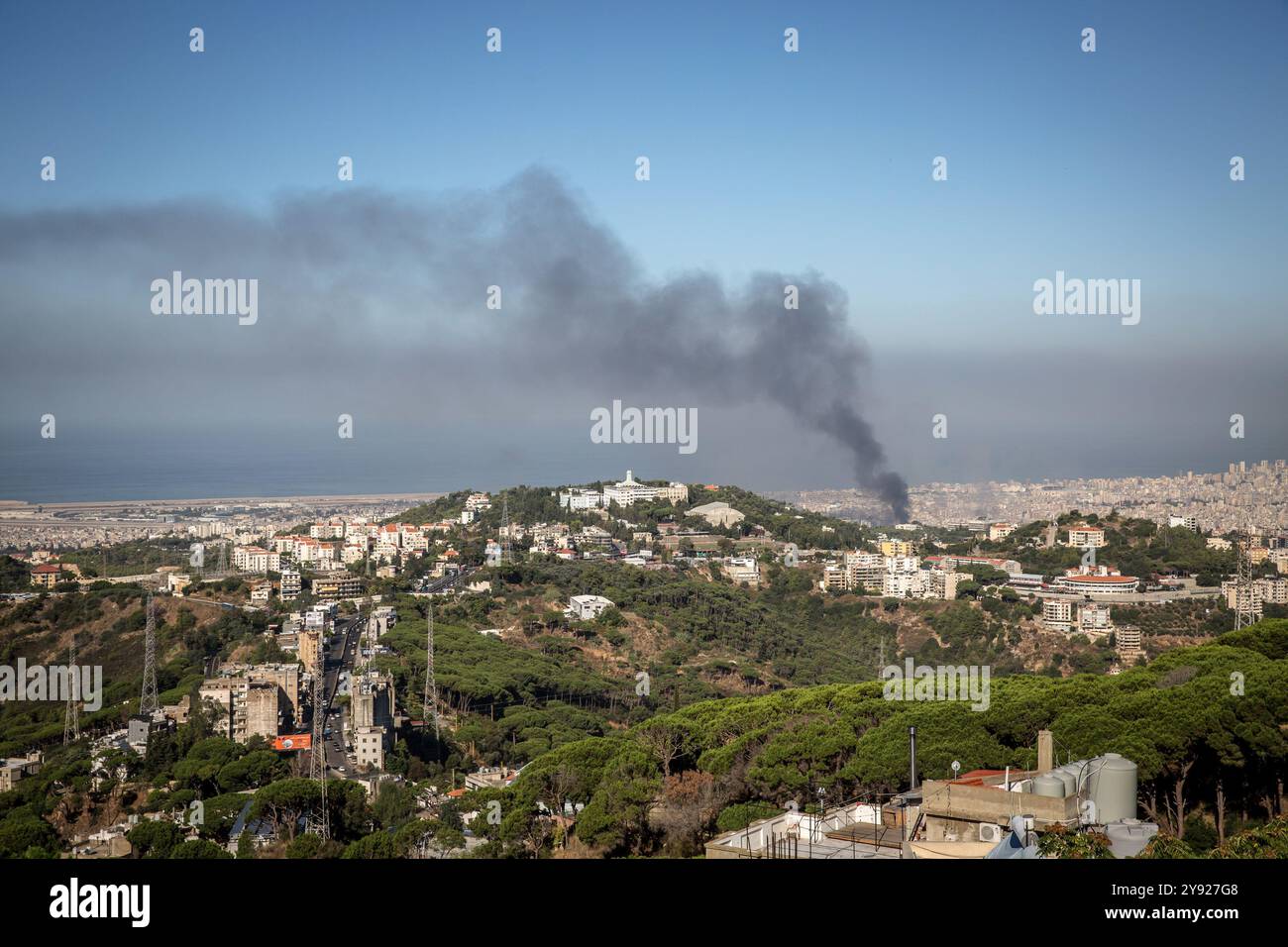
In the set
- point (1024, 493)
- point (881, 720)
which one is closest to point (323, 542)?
point (881, 720)

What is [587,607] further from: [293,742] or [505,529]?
[505,529]

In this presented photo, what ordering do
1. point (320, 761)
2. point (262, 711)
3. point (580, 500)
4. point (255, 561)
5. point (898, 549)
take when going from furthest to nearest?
point (580, 500) → point (255, 561) → point (898, 549) → point (262, 711) → point (320, 761)

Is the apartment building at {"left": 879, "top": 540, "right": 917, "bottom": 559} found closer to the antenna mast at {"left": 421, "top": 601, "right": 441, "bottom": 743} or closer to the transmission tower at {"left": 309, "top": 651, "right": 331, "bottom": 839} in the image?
the antenna mast at {"left": 421, "top": 601, "right": 441, "bottom": 743}

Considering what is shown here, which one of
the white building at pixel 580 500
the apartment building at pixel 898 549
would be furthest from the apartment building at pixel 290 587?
the apartment building at pixel 898 549

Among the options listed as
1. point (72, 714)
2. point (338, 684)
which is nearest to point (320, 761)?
point (72, 714)

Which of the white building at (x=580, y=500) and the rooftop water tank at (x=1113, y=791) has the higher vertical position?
the white building at (x=580, y=500)

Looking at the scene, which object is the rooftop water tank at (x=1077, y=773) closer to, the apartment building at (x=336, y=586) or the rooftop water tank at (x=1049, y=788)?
the rooftop water tank at (x=1049, y=788)
